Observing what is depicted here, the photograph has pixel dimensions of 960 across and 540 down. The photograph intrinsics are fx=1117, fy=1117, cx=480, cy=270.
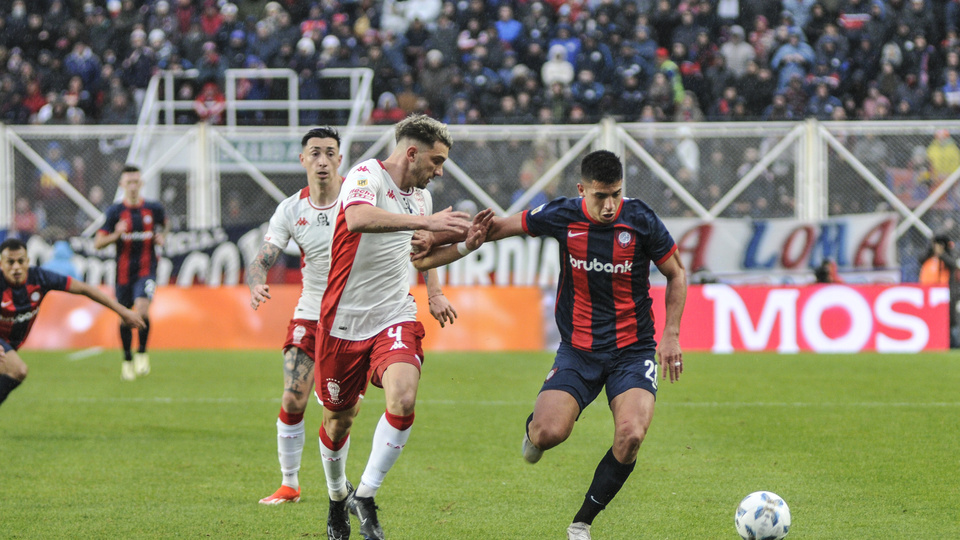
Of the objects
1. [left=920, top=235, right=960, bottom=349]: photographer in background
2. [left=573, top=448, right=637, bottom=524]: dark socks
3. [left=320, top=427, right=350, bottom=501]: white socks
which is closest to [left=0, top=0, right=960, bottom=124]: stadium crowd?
[left=920, top=235, right=960, bottom=349]: photographer in background

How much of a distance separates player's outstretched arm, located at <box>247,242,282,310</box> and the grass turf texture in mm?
1278

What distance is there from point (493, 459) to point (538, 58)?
1292cm

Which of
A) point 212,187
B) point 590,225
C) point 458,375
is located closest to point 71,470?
point 590,225

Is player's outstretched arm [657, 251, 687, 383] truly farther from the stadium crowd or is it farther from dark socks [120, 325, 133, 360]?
the stadium crowd

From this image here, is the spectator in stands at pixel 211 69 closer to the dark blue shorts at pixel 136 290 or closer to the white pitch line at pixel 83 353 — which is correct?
the white pitch line at pixel 83 353

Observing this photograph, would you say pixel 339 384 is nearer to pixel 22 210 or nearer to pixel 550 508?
pixel 550 508

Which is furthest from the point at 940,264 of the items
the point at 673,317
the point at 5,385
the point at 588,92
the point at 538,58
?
the point at 5,385

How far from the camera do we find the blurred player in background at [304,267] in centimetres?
690

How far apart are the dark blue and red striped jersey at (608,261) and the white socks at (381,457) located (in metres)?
1.11

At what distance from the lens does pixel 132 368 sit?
42.9ft

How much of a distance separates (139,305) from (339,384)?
24.3 feet

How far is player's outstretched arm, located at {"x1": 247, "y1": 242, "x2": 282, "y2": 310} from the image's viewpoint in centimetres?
661

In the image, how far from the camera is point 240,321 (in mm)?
15984

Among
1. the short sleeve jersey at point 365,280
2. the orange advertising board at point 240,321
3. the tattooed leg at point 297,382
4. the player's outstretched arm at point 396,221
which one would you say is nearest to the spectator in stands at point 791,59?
the orange advertising board at point 240,321
